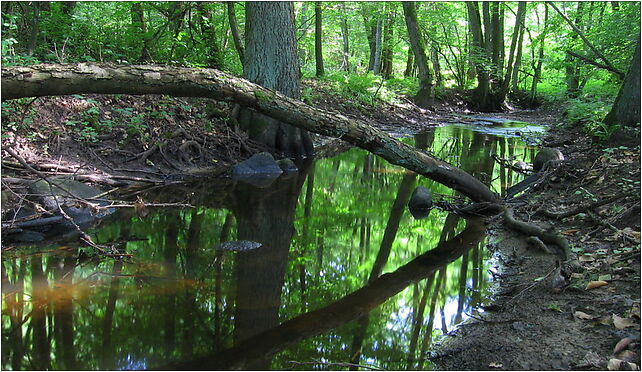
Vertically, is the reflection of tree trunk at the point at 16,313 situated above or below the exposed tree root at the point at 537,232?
below

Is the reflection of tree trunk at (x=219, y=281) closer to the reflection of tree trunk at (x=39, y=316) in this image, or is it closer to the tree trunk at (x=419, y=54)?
the reflection of tree trunk at (x=39, y=316)

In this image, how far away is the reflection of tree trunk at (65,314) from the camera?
3.35 metres

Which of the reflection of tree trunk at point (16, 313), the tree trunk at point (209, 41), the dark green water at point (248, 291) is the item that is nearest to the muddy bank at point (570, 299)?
the dark green water at point (248, 291)

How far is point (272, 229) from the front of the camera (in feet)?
20.7

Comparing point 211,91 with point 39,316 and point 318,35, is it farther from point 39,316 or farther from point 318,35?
point 318,35

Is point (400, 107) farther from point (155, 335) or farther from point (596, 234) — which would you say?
point (155, 335)

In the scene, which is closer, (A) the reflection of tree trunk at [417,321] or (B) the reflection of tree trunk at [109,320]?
(B) the reflection of tree trunk at [109,320]

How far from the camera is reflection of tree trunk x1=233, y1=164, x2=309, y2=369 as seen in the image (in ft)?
13.0

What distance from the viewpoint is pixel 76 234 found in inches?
224

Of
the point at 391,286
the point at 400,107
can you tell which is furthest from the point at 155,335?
the point at 400,107

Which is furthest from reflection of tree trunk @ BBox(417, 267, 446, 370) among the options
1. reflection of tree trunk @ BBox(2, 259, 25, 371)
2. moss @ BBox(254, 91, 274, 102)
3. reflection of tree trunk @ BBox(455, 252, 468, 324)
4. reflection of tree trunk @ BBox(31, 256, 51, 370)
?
moss @ BBox(254, 91, 274, 102)

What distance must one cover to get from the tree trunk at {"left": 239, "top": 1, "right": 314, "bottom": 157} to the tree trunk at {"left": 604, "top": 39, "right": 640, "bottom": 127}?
6.14 m

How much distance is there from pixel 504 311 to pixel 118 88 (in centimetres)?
457

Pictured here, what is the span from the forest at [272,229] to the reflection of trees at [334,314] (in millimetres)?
23
